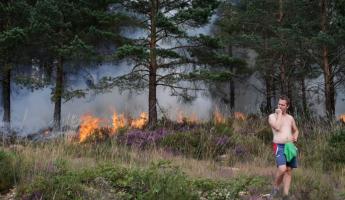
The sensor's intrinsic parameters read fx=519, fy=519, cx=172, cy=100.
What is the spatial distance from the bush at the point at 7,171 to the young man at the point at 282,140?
4007 mm

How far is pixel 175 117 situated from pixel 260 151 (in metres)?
5.68

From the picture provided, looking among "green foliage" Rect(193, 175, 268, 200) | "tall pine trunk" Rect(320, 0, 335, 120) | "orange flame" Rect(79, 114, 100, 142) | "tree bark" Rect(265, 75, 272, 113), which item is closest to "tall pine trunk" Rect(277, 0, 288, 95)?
"tall pine trunk" Rect(320, 0, 335, 120)

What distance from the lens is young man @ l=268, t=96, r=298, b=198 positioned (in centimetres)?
824

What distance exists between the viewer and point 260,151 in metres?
14.8

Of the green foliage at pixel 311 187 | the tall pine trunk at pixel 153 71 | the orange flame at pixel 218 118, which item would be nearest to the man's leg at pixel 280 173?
the green foliage at pixel 311 187

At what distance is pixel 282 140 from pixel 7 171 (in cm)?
428

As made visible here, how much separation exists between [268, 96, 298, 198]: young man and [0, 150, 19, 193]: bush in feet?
13.1

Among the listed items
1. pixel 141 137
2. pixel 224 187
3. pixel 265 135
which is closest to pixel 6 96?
pixel 141 137

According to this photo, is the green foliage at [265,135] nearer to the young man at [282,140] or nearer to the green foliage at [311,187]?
the green foliage at [311,187]

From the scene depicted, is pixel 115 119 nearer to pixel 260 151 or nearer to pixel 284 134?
pixel 260 151

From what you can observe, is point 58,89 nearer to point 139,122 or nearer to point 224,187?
point 139,122

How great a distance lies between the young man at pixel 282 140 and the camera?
8242 mm

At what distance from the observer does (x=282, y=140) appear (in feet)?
27.3

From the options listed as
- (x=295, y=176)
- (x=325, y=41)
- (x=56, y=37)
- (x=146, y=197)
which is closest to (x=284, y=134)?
(x=295, y=176)
